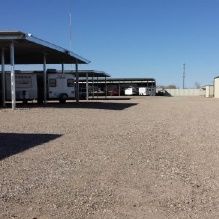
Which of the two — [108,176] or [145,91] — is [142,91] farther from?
[108,176]

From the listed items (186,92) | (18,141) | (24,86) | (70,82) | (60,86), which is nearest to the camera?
(18,141)

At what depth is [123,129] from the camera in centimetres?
2048

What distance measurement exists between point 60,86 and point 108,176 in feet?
126

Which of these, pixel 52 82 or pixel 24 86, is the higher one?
pixel 52 82

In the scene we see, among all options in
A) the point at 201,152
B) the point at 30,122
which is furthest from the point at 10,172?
the point at 30,122

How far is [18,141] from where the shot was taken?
15.7 meters

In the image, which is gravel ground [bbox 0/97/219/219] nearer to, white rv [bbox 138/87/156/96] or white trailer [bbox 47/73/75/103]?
white trailer [bbox 47/73/75/103]

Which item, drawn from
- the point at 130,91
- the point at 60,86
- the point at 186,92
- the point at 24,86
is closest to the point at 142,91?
the point at 130,91

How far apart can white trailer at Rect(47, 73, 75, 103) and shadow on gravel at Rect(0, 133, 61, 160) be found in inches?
1169

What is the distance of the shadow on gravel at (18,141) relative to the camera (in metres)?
13.4

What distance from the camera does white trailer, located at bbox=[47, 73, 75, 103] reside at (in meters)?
47.5

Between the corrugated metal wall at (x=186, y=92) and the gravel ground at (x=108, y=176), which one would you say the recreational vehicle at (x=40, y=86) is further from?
the corrugated metal wall at (x=186, y=92)

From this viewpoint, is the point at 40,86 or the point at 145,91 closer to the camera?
the point at 40,86

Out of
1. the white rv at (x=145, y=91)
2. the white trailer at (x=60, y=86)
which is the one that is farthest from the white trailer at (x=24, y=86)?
the white rv at (x=145, y=91)
